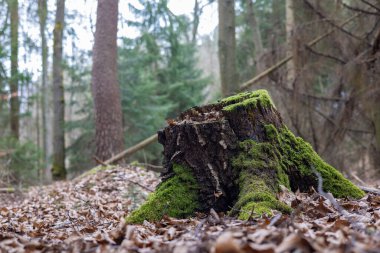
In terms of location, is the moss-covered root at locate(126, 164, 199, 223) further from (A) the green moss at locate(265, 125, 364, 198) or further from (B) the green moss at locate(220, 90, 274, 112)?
(A) the green moss at locate(265, 125, 364, 198)

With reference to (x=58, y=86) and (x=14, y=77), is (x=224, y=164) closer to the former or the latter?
(x=14, y=77)

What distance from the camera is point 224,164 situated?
4027 mm

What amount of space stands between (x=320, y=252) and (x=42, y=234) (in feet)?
8.19

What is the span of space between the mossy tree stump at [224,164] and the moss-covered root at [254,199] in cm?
1

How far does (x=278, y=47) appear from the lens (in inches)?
452

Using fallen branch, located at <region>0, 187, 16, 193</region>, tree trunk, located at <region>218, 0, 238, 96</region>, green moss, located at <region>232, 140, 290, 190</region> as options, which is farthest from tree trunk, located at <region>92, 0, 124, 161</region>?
green moss, located at <region>232, 140, 290, 190</region>

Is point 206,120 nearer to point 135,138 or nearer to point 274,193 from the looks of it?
point 274,193

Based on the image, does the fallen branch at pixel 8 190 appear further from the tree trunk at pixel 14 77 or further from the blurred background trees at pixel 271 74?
the tree trunk at pixel 14 77

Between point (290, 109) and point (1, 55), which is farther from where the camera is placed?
point (290, 109)

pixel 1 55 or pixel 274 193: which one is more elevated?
pixel 1 55

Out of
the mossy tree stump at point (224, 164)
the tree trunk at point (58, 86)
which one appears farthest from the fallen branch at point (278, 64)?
the tree trunk at point (58, 86)

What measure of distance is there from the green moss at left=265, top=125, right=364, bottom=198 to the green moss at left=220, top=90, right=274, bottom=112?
0.27 metres

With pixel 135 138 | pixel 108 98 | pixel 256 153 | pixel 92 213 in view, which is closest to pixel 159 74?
pixel 135 138

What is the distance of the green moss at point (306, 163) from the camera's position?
4.24 metres
